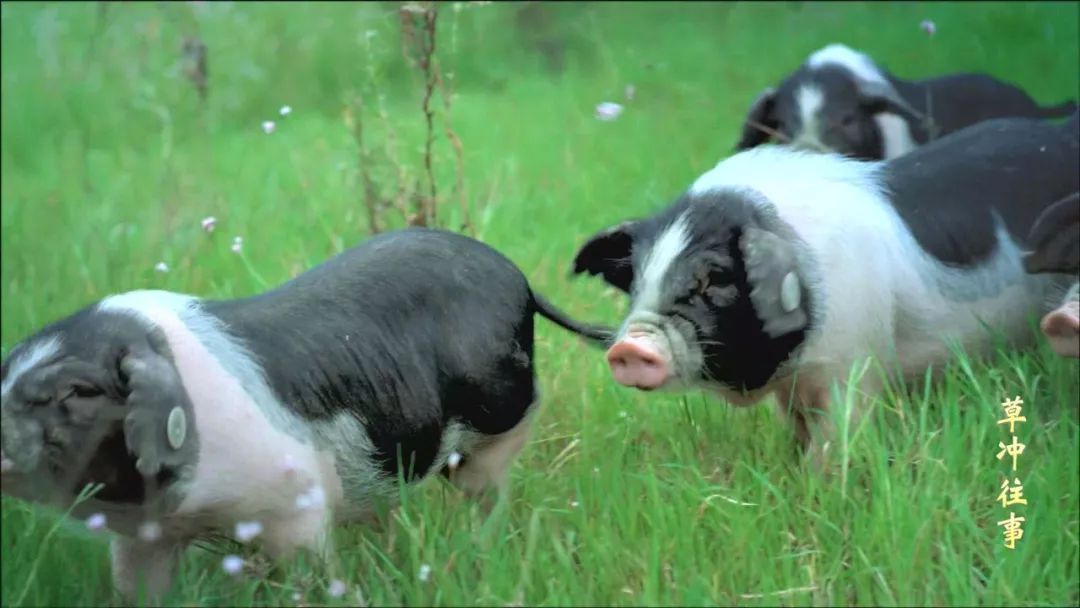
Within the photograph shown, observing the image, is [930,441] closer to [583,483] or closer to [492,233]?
[583,483]

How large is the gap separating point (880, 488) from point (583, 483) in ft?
1.89

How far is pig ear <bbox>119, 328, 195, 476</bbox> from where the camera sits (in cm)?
223

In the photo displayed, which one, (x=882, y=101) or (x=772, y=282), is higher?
(x=772, y=282)

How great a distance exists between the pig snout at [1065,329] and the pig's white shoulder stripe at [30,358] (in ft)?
5.27

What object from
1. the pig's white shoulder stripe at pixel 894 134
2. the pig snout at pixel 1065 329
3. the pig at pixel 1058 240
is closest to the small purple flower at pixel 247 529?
the pig snout at pixel 1065 329

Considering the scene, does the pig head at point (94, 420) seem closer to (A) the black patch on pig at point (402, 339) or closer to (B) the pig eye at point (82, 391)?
(B) the pig eye at point (82, 391)

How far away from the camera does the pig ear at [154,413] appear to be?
2.23m

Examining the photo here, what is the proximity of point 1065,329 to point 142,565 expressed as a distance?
63.0 inches

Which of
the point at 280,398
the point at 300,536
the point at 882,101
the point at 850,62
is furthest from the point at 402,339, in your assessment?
the point at 850,62

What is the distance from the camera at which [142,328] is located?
7.79 feet

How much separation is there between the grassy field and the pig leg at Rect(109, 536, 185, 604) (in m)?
0.07

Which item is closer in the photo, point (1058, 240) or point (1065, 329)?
point (1065, 329)

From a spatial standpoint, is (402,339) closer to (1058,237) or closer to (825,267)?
(825,267)

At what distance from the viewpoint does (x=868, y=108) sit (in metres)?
5.07
